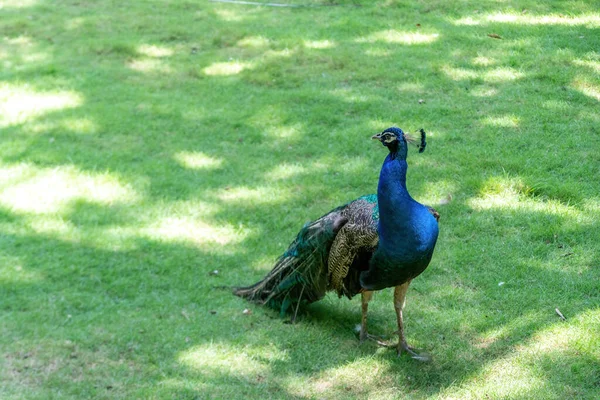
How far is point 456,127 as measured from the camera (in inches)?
310

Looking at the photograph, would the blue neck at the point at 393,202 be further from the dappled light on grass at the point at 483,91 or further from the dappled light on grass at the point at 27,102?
the dappled light on grass at the point at 27,102

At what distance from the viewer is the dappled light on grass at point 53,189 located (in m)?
7.07

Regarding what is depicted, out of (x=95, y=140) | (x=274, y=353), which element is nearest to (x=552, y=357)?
(x=274, y=353)

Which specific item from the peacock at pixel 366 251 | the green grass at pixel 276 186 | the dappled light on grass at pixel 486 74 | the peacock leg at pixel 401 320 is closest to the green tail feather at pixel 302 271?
the peacock at pixel 366 251

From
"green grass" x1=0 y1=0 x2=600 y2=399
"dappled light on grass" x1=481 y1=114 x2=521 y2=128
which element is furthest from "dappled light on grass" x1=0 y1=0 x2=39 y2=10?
"dappled light on grass" x1=481 y1=114 x2=521 y2=128

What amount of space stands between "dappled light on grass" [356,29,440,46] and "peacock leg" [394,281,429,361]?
500 centimetres

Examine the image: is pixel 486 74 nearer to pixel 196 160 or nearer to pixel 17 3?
pixel 196 160

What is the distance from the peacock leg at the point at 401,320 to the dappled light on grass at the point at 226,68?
4751mm

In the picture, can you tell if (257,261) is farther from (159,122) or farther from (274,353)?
(159,122)

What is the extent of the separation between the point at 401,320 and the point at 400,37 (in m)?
5.22

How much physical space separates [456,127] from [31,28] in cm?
591

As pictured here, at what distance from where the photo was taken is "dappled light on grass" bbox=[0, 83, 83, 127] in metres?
8.53

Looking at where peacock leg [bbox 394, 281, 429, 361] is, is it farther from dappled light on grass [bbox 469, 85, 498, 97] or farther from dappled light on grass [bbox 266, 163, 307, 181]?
dappled light on grass [bbox 469, 85, 498, 97]

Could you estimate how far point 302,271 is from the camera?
546cm
